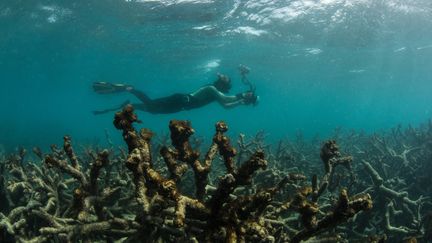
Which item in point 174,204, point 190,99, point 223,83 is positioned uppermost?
point 174,204

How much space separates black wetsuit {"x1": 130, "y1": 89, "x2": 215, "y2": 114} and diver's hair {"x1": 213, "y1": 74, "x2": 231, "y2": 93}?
22.3 inches

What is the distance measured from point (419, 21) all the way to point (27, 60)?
115 feet

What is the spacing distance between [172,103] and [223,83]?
1977 millimetres

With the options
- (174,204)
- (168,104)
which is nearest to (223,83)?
(168,104)

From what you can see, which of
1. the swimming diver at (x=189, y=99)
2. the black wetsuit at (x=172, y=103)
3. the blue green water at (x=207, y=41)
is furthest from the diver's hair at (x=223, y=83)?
the blue green water at (x=207, y=41)

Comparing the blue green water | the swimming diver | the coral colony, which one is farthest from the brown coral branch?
the blue green water

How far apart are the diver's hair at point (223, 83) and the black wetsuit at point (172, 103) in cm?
57

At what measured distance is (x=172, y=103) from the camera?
12.7 metres

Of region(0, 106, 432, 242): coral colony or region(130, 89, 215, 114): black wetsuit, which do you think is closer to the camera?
region(0, 106, 432, 242): coral colony

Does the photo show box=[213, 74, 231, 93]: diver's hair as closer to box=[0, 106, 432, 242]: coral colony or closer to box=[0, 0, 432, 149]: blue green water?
box=[0, 0, 432, 149]: blue green water

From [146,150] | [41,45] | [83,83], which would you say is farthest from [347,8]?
[83,83]

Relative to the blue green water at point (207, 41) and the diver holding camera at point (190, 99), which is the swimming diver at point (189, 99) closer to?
the diver holding camera at point (190, 99)

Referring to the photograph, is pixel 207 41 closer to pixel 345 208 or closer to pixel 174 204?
pixel 174 204

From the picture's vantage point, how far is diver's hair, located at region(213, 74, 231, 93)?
13191 mm
